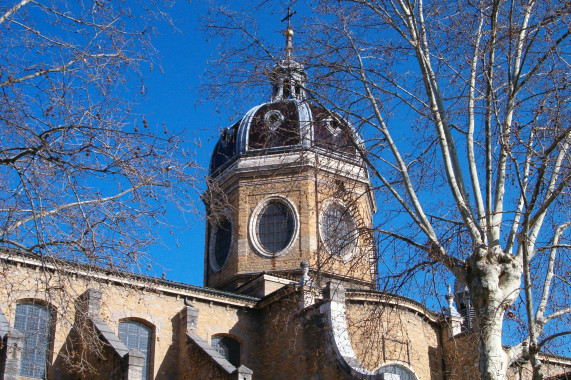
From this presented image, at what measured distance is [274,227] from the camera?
28188 mm

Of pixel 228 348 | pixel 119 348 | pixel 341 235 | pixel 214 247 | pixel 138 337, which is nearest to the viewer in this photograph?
pixel 341 235

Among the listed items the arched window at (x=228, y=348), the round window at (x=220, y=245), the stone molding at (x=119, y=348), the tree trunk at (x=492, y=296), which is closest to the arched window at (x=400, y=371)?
the arched window at (x=228, y=348)

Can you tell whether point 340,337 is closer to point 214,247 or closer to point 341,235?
point 341,235

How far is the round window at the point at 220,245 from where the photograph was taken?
95.9 ft

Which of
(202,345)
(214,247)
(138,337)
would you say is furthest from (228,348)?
(214,247)

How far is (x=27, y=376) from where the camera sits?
19.7 meters

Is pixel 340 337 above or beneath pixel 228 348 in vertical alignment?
beneath

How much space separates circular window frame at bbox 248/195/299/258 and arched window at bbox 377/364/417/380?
258 inches

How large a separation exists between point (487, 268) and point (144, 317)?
49.0 ft

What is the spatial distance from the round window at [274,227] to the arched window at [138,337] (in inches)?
266

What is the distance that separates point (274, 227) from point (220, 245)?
2.90 metres

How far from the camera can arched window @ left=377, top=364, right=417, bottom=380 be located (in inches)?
893

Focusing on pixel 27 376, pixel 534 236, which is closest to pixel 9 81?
pixel 534 236

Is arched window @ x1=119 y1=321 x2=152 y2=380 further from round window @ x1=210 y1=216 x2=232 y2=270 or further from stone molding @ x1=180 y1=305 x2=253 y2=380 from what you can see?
round window @ x1=210 y1=216 x2=232 y2=270
